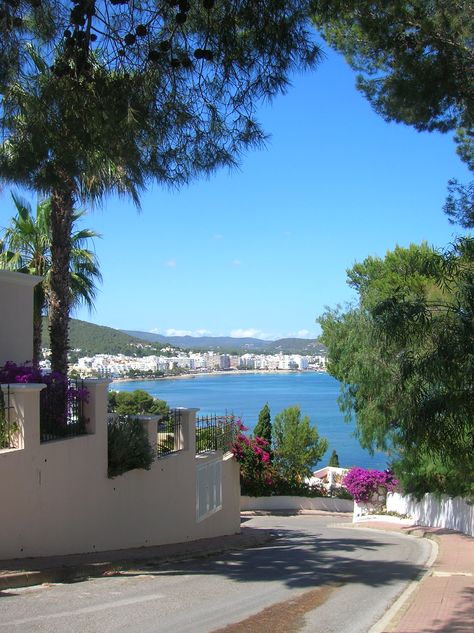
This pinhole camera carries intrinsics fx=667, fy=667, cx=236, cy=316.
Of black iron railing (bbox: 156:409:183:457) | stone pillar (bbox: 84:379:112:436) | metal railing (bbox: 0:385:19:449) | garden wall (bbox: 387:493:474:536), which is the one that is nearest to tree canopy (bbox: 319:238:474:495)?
stone pillar (bbox: 84:379:112:436)

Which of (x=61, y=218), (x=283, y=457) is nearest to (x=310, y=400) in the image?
(x=283, y=457)

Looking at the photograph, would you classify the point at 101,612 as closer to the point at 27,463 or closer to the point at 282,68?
the point at 27,463

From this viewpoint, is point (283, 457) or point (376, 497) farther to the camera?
point (283, 457)

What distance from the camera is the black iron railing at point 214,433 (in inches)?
687

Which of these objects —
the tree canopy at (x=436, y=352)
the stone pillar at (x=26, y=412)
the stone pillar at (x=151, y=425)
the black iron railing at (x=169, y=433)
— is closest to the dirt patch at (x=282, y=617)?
the tree canopy at (x=436, y=352)

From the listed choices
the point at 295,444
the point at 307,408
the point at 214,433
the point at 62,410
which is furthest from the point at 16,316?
the point at 307,408

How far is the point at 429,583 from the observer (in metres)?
10.8

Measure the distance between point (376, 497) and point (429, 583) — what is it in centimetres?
1932

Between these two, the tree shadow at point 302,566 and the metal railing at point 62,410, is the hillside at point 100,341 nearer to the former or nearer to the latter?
the tree shadow at point 302,566

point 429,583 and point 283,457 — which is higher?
point 429,583

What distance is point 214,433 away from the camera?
18.3 metres

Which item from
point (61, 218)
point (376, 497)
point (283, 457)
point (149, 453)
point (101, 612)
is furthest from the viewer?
point (283, 457)

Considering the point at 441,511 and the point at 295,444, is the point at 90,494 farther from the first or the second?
the point at 295,444

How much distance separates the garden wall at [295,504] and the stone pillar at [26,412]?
75.1 ft
